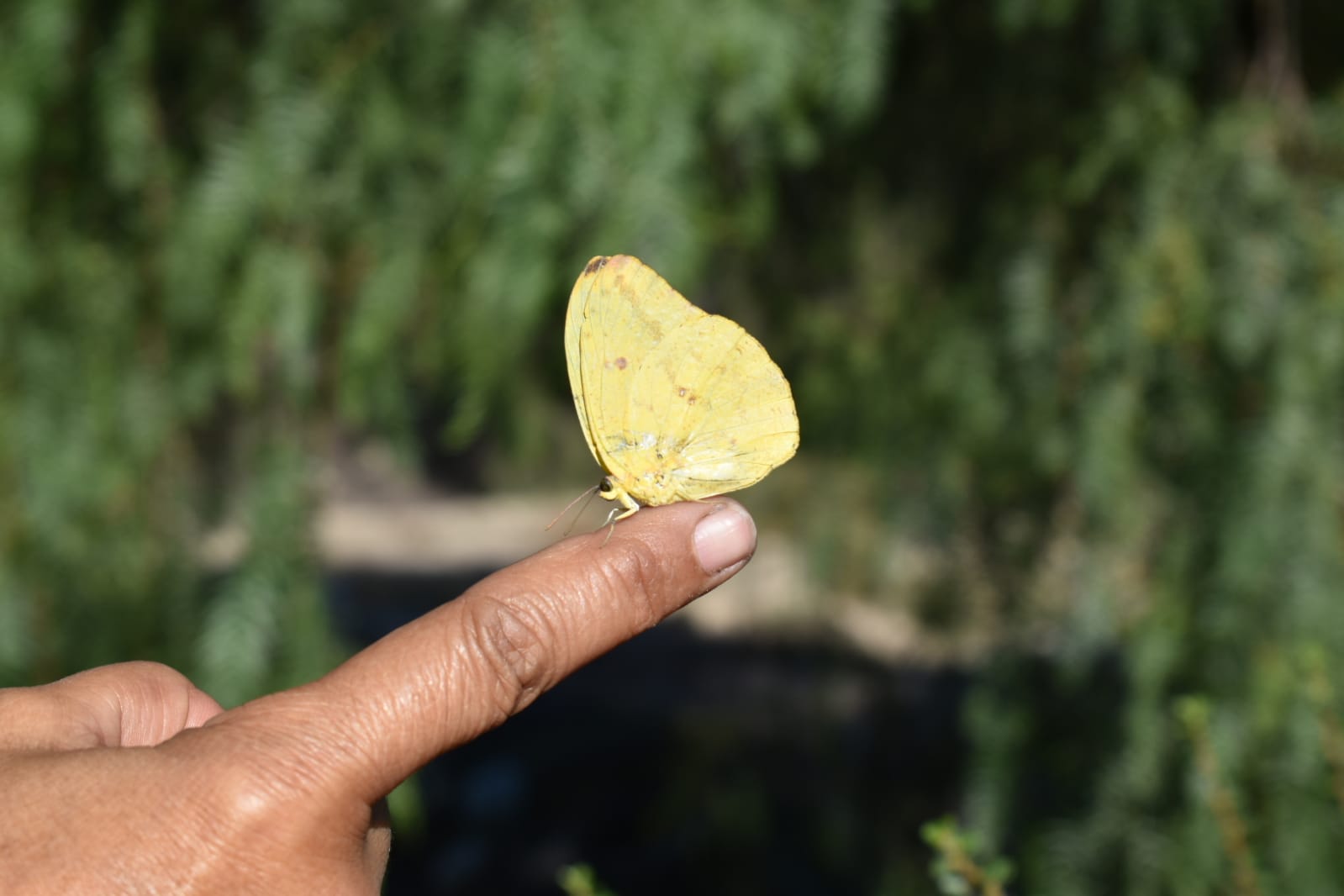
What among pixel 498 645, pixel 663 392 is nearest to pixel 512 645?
pixel 498 645

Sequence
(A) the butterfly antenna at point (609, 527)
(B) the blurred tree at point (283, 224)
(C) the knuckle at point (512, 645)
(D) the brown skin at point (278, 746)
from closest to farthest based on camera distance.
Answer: (D) the brown skin at point (278, 746) < (C) the knuckle at point (512, 645) < (A) the butterfly antenna at point (609, 527) < (B) the blurred tree at point (283, 224)

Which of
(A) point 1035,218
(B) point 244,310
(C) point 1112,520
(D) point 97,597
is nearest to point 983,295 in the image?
(A) point 1035,218

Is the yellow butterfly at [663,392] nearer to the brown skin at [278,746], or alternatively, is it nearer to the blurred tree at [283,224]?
the brown skin at [278,746]

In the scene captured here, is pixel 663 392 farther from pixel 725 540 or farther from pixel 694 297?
pixel 694 297

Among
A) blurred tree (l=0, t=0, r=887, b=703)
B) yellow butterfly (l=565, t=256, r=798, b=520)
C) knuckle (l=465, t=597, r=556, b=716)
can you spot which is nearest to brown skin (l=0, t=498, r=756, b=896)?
knuckle (l=465, t=597, r=556, b=716)

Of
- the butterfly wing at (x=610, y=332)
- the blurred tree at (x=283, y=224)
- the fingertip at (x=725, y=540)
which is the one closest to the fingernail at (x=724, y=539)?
the fingertip at (x=725, y=540)

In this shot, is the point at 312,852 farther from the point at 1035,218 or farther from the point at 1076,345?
the point at 1035,218

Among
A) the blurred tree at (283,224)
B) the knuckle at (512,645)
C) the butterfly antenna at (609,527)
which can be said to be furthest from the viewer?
the blurred tree at (283,224)

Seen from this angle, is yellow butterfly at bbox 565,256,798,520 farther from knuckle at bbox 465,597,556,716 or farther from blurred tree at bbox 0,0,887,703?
blurred tree at bbox 0,0,887,703

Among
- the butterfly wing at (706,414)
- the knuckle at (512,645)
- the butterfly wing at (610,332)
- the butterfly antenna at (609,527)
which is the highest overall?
the butterfly wing at (610,332)
